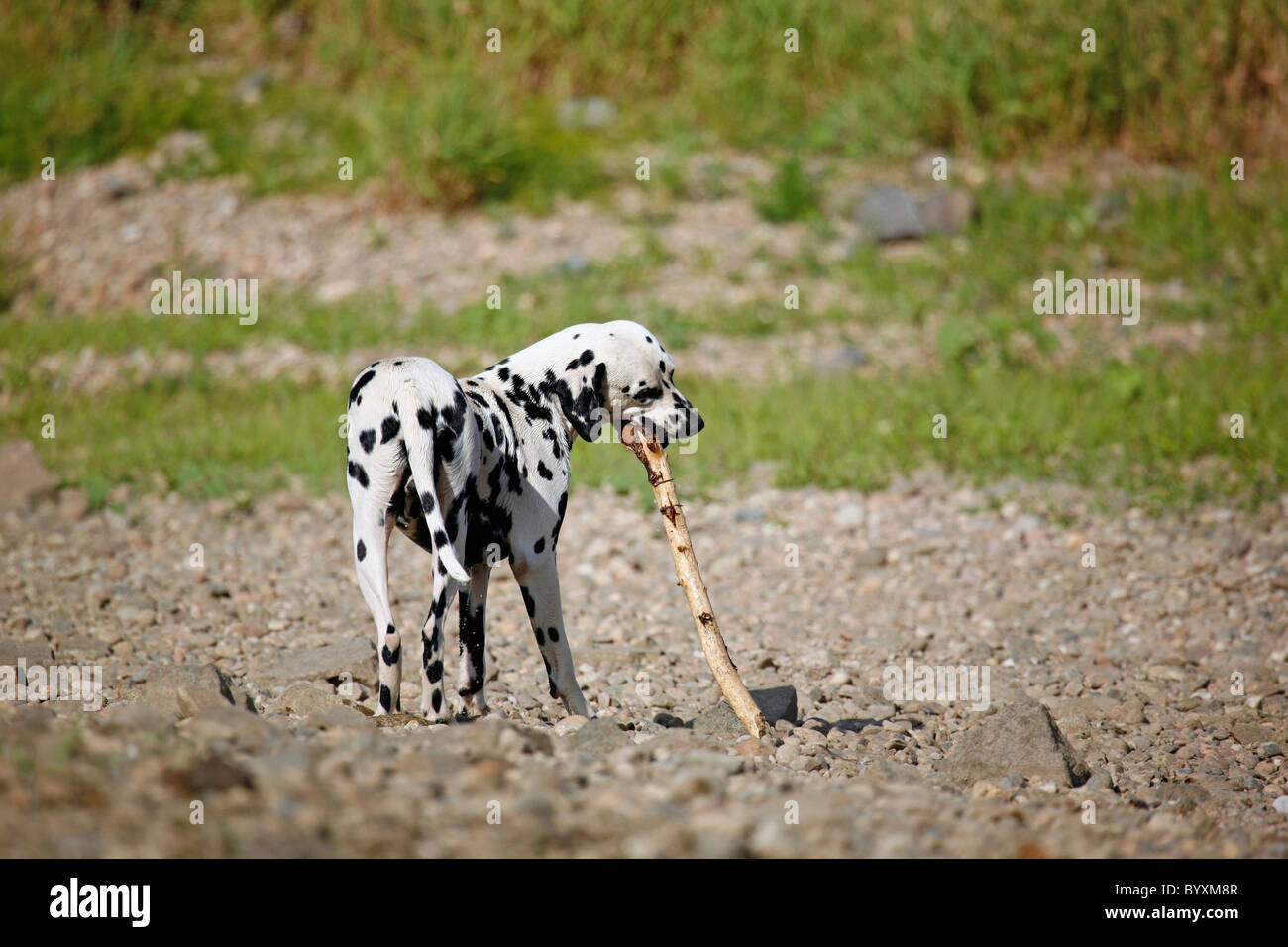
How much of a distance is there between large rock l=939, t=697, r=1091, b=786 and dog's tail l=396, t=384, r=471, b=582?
2389mm

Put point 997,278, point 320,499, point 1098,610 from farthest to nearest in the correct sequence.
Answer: point 997,278, point 320,499, point 1098,610

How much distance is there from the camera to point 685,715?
6.20 metres

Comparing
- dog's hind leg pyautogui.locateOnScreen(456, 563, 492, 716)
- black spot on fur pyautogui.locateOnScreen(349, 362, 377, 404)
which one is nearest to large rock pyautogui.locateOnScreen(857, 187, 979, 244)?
dog's hind leg pyautogui.locateOnScreen(456, 563, 492, 716)

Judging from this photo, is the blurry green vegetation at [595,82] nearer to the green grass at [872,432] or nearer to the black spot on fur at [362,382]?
the green grass at [872,432]

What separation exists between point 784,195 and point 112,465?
785 centimetres

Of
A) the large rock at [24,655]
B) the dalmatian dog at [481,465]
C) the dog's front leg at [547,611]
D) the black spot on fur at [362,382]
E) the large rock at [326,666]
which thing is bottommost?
the large rock at [326,666]

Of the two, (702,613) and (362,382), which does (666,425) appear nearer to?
(702,613)

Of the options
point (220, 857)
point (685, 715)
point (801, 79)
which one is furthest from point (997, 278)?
point (220, 857)

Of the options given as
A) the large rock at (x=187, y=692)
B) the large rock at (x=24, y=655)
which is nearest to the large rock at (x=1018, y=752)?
the large rock at (x=187, y=692)

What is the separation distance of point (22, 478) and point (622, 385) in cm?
592

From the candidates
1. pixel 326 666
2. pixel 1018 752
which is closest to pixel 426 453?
pixel 326 666

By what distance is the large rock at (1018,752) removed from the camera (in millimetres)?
5344
